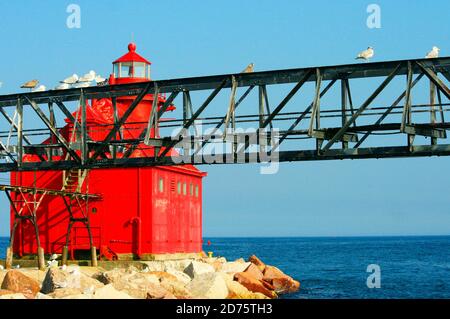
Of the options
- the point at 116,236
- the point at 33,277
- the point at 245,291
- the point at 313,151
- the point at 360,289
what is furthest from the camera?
the point at 360,289

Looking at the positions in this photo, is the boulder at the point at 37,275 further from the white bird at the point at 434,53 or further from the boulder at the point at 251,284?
the white bird at the point at 434,53

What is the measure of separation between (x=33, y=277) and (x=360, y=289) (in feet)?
77.7

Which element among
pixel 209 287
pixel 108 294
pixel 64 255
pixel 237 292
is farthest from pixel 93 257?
pixel 108 294

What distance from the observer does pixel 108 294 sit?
28.2m

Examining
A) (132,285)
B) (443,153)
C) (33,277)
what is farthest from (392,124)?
(33,277)

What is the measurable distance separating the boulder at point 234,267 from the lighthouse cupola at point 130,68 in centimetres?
1103

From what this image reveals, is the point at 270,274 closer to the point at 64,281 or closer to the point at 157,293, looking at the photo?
the point at 157,293

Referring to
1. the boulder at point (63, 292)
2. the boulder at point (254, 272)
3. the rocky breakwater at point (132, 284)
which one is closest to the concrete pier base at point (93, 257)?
the rocky breakwater at point (132, 284)

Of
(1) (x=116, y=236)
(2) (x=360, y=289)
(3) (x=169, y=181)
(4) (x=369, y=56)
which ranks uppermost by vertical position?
(4) (x=369, y=56)

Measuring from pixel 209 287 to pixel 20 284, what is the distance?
24.7 feet

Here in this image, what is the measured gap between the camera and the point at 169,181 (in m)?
46.6

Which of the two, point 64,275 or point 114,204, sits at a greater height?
point 114,204

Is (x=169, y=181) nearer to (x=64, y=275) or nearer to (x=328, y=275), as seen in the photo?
(x=64, y=275)
